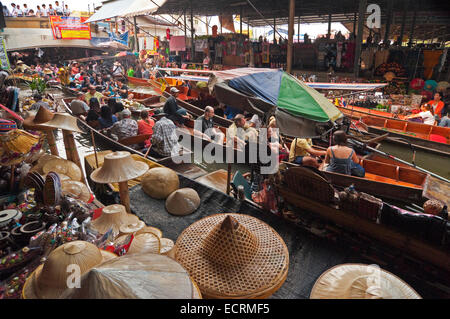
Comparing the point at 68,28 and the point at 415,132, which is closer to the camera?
the point at 415,132

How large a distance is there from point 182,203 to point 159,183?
62 centimetres

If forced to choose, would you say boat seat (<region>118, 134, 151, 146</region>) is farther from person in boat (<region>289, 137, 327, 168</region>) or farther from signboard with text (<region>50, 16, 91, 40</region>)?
signboard with text (<region>50, 16, 91, 40</region>)

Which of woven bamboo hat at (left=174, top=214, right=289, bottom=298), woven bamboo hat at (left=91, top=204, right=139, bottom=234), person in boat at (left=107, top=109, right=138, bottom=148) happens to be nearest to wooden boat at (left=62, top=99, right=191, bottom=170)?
person in boat at (left=107, top=109, right=138, bottom=148)

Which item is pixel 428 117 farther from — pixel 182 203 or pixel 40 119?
pixel 40 119

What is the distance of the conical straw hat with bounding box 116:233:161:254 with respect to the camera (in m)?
2.33

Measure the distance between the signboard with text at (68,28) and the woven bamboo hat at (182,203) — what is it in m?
24.4

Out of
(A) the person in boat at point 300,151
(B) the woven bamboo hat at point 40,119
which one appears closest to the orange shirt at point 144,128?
(B) the woven bamboo hat at point 40,119

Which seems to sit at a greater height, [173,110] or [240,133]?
[173,110]

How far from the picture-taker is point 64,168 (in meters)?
4.20

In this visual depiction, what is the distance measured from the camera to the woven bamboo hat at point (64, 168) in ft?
13.4

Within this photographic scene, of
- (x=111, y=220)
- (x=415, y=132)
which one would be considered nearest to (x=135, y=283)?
(x=111, y=220)

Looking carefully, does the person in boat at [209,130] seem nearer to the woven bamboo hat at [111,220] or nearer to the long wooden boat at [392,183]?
the long wooden boat at [392,183]

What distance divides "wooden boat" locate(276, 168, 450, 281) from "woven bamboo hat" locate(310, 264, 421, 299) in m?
1.78
